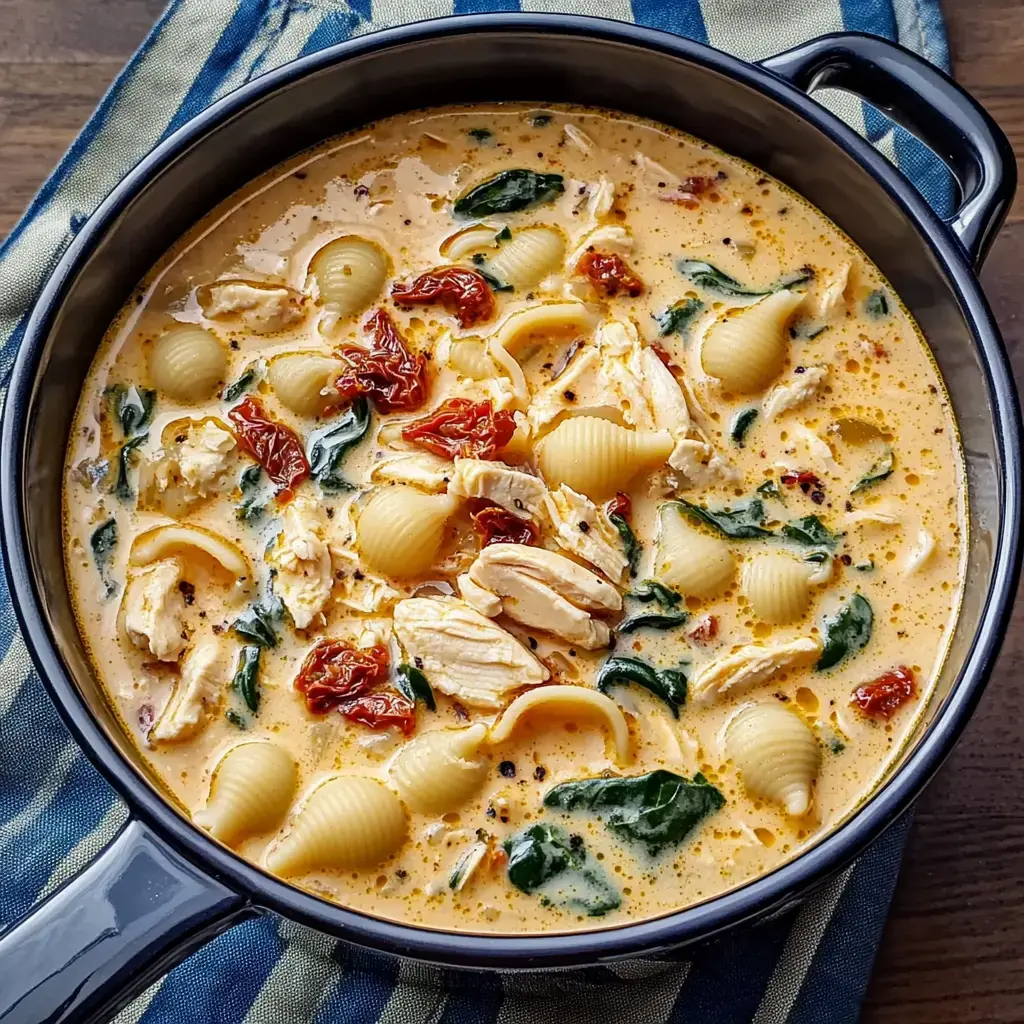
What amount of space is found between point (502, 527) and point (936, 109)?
3.27 ft

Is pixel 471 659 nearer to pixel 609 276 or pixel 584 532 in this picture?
pixel 584 532

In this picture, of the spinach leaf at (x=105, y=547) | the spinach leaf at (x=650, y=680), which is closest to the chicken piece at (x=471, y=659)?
the spinach leaf at (x=650, y=680)

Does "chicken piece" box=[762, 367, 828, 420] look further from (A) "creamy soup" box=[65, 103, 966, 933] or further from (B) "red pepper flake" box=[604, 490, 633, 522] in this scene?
(B) "red pepper flake" box=[604, 490, 633, 522]

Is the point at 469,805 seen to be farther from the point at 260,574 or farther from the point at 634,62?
the point at 634,62

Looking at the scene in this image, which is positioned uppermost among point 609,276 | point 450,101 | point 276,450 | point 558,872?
point 450,101

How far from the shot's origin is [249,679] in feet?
6.58

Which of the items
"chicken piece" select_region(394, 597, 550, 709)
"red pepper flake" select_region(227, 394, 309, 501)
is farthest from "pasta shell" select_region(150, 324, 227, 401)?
"chicken piece" select_region(394, 597, 550, 709)

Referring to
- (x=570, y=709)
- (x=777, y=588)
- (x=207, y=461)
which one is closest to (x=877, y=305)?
(x=777, y=588)

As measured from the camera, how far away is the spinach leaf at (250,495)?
211 centimetres

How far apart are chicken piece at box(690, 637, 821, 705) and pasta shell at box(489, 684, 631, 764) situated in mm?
143

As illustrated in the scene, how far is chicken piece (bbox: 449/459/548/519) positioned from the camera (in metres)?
2.01

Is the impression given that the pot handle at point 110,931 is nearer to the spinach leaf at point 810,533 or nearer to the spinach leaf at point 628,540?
the spinach leaf at point 628,540

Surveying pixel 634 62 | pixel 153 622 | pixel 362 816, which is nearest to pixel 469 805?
pixel 362 816

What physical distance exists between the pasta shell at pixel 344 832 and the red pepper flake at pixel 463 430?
565 mm
